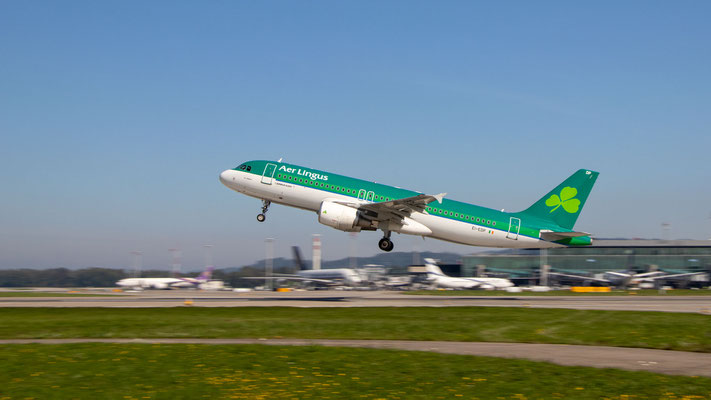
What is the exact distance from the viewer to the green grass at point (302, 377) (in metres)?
13.5

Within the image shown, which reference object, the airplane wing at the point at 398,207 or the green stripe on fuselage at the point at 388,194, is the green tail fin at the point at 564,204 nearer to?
the green stripe on fuselage at the point at 388,194

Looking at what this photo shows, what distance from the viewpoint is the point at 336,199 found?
45.9 m

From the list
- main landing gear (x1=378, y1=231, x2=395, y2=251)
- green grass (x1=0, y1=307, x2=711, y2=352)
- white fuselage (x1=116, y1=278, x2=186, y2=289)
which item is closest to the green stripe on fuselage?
main landing gear (x1=378, y1=231, x2=395, y2=251)

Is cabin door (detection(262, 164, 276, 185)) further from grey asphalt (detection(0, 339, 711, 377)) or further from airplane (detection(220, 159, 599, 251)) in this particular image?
grey asphalt (detection(0, 339, 711, 377))

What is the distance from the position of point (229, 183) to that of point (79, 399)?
117 ft

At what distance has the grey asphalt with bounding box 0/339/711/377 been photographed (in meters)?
17.3

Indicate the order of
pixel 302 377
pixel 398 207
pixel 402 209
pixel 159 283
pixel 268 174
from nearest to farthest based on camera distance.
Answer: pixel 302 377 < pixel 398 207 < pixel 402 209 < pixel 268 174 < pixel 159 283

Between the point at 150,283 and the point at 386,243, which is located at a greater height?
the point at 386,243

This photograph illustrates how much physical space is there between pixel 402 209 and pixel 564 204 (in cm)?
1394

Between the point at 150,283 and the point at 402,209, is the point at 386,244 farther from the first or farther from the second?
the point at 150,283

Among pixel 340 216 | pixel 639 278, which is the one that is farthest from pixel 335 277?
pixel 340 216

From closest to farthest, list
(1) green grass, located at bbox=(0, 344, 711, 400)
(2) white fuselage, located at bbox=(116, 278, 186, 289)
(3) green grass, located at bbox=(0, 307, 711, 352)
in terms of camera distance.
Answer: (1) green grass, located at bbox=(0, 344, 711, 400) < (3) green grass, located at bbox=(0, 307, 711, 352) < (2) white fuselage, located at bbox=(116, 278, 186, 289)

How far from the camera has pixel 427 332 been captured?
25031 millimetres

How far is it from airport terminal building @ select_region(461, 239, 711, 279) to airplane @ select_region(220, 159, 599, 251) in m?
68.1
